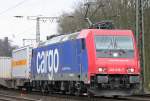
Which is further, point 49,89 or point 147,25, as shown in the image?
point 147,25

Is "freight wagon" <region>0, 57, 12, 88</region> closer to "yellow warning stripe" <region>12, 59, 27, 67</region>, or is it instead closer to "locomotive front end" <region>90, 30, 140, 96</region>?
"yellow warning stripe" <region>12, 59, 27, 67</region>

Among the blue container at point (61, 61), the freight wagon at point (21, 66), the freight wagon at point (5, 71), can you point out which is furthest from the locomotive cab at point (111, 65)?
the freight wagon at point (5, 71)

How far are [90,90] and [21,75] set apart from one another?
15.3 meters

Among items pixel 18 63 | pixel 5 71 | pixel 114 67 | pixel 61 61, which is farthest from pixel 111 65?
pixel 5 71

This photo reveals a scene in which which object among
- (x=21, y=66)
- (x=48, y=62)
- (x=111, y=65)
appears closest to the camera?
(x=111, y=65)

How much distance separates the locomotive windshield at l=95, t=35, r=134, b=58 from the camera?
2425cm

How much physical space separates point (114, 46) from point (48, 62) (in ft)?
21.9

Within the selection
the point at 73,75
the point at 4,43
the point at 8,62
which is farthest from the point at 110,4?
the point at 4,43

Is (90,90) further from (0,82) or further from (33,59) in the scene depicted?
(0,82)

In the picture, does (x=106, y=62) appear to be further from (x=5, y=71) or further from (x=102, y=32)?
(x=5, y=71)

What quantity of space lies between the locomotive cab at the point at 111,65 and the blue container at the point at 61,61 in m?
0.54

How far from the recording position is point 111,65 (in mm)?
23844

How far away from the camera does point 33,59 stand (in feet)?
113

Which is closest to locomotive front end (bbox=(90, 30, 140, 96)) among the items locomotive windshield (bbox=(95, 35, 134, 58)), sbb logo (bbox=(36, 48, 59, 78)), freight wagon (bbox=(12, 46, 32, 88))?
locomotive windshield (bbox=(95, 35, 134, 58))
